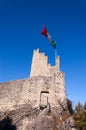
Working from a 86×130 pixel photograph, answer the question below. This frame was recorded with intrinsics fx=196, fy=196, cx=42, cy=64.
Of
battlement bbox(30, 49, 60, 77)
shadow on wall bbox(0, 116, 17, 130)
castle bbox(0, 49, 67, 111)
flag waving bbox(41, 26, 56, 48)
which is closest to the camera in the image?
shadow on wall bbox(0, 116, 17, 130)

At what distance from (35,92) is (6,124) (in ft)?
13.1

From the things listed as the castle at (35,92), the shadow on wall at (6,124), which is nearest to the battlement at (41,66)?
the castle at (35,92)

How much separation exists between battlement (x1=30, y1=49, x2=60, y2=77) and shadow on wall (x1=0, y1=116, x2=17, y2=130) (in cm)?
879

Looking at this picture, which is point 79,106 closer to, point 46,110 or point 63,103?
point 63,103

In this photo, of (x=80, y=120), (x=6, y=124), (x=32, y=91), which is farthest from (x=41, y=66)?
(x=80, y=120)

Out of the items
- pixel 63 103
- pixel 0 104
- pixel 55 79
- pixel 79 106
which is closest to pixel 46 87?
pixel 55 79

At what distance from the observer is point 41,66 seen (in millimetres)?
26391

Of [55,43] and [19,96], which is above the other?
[55,43]

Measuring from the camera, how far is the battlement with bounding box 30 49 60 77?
2556 centimetres

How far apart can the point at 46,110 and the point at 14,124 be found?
3.18 m

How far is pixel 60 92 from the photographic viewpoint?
18.3m

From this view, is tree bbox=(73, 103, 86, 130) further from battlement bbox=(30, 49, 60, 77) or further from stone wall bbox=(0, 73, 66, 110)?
battlement bbox=(30, 49, 60, 77)

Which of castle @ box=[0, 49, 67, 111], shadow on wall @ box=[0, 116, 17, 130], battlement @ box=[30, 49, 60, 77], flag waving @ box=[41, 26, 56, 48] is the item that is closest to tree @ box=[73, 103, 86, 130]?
castle @ box=[0, 49, 67, 111]

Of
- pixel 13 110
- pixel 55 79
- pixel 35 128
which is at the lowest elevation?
pixel 35 128
